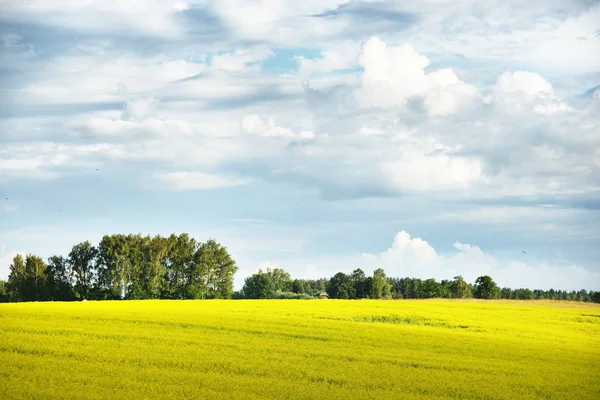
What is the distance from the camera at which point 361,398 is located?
20781 millimetres

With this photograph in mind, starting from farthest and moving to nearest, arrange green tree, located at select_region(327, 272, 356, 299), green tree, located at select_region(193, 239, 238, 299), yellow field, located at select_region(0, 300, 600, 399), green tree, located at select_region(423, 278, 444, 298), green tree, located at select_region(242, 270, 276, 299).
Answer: green tree, located at select_region(423, 278, 444, 298), green tree, located at select_region(327, 272, 356, 299), green tree, located at select_region(242, 270, 276, 299), green tree, located at select_region(193, 239, 238, 299), yellow field, located at select_region(0, 300, 600, 399)

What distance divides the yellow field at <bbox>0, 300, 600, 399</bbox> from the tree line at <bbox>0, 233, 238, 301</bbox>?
186 ft

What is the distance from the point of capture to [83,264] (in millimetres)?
97812

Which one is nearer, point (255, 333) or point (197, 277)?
point (255, 333)

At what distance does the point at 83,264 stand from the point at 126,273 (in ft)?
24.6

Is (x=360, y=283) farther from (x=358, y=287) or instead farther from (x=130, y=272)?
(x=130, y=272)

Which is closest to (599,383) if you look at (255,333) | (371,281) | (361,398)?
(361,398)

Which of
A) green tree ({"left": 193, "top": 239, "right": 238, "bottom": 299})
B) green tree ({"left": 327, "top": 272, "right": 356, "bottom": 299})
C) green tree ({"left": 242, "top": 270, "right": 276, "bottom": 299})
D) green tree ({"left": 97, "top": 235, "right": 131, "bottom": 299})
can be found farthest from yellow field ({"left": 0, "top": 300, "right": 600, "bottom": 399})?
green tree ({"left": 327, "top": 272, "right": 356, "bottom": 299})

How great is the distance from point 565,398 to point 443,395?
462cm

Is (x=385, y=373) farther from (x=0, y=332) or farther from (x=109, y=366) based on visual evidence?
(x=0, y=332)

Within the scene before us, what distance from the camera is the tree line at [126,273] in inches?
3765

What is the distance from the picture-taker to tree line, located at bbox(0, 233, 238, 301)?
95.6m

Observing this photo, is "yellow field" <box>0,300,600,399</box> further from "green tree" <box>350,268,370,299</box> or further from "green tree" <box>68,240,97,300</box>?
"green tree" <box>350,268,370,299</box>

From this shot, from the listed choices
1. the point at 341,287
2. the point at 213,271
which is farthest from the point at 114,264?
the point at 341,287
